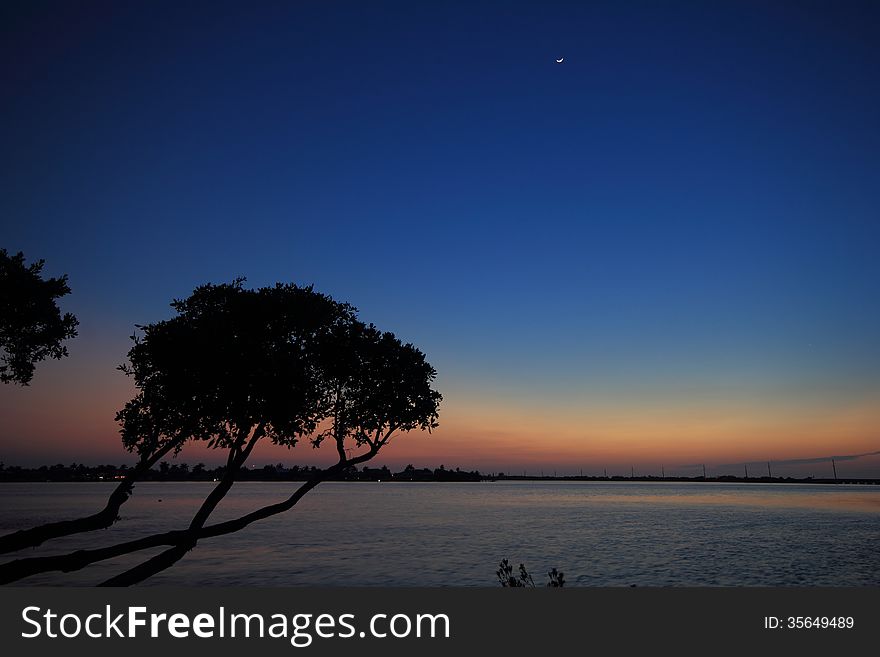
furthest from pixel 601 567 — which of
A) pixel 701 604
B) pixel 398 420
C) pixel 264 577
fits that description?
pixel 701 604

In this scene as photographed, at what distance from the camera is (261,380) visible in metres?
19.9

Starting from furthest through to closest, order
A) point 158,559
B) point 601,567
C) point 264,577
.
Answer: point 601,567 < point 264,577 < point 158,559

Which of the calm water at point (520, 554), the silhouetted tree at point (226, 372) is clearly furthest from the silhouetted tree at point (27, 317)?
the calm water at point (520, 554)

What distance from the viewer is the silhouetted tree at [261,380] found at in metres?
19.9

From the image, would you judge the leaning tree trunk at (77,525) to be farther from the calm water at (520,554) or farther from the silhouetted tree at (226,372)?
the calm water at (520,554)

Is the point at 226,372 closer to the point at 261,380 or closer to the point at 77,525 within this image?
the point at 261,380

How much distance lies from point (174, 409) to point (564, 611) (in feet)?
47.0

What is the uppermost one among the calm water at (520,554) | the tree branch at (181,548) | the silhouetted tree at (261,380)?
the silhouetted tree at (261,380)

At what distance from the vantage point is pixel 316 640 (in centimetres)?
1346

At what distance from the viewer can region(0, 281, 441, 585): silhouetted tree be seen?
65.4 feet

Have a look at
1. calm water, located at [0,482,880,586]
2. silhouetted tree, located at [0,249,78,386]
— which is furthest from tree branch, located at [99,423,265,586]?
calm water, located at [0,482,880,586]

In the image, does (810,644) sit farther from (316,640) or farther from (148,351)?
Answer: (148,351)

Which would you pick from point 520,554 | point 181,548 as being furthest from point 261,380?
point 520,554

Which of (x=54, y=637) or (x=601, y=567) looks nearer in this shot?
(x=54, y=637)
